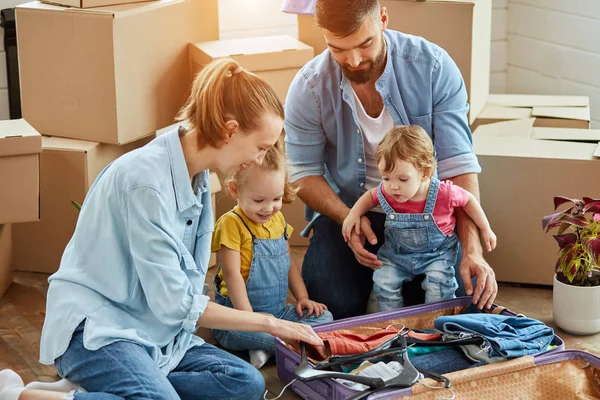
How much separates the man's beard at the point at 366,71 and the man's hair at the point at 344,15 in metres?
0.14

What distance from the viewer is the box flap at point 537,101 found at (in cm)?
356

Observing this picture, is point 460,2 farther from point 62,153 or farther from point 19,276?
point 19,276

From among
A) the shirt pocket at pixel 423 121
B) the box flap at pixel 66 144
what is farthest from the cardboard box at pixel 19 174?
the shirt pocket at pixel 423 121

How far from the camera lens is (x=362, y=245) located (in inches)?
103

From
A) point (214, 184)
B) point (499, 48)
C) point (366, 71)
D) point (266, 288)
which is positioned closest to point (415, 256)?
point (266, 288)

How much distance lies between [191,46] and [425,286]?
1138mm

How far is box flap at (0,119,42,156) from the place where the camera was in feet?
8.96

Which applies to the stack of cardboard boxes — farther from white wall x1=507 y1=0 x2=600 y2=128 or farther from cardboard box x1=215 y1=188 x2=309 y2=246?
white wall x1=507 y1=0 x2=600 y2=128

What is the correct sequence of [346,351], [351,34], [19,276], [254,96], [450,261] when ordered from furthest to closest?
[19,276] < [450,261] < [351,34] < [346,351] < [254,96]

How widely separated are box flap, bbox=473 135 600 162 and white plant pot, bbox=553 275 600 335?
438mm

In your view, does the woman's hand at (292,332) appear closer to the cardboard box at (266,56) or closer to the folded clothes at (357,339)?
the folded clothes at (357,339)

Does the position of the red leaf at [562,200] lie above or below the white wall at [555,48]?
below

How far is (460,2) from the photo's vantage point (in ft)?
9.99

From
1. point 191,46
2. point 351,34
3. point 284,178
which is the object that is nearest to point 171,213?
point 284,178
